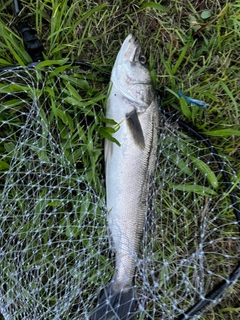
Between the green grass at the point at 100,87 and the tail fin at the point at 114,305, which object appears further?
the green grass at the point at 100,87

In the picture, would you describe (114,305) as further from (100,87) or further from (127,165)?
(100,87)

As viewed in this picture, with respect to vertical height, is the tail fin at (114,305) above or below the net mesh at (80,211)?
below

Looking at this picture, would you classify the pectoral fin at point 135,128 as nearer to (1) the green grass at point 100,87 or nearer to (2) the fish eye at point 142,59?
(1) the green grass at point 100,87

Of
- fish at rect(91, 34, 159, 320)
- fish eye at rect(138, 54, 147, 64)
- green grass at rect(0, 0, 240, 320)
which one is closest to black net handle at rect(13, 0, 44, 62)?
green grass at rect(0, 0, 240, 320)

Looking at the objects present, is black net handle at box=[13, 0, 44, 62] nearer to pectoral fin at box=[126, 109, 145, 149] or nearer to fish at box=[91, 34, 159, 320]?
fish at box=[91, 34, 159, 320]

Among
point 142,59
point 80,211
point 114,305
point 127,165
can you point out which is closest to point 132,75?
point 142,59

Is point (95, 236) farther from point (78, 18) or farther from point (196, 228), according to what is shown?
point (78, 18)

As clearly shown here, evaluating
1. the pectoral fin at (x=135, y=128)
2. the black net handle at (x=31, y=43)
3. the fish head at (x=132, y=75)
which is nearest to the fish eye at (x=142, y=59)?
the fish head at (x=132, y=75)
